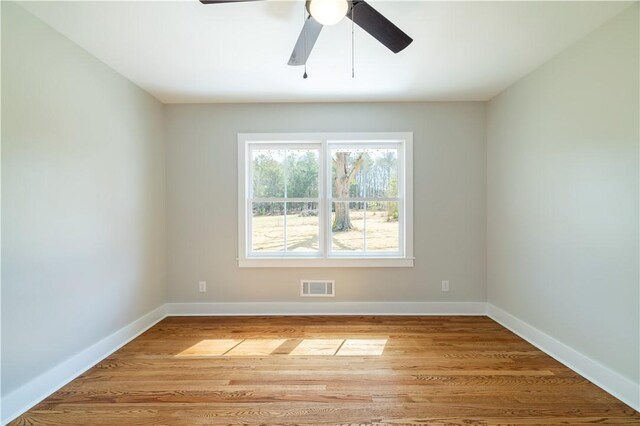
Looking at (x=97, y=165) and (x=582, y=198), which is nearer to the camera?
(x=582, y=198)

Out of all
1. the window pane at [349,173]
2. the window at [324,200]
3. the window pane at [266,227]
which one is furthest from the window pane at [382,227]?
the window pane at [266,227]

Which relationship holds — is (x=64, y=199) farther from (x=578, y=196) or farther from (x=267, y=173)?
(x=578, y=196)

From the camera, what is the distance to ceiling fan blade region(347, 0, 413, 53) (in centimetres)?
159

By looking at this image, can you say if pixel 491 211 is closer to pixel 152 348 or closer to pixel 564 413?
pixel 564 413

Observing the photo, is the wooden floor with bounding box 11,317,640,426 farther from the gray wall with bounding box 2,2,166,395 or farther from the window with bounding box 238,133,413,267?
the window with bounding box 238,133,413,267

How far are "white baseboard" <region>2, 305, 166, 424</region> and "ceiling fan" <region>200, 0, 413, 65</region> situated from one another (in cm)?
251

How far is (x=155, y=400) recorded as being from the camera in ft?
6.18

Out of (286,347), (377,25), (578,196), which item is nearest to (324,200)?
(286,347)

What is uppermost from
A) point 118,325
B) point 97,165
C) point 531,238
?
point 97,165

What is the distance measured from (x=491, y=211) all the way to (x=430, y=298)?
1200 mm

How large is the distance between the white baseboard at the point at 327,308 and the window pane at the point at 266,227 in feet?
2.20

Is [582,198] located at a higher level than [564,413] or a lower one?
higher

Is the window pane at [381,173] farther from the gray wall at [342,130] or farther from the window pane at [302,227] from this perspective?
the window pane at [302,227]

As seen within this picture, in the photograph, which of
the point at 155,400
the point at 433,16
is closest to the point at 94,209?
the point at 155,400
